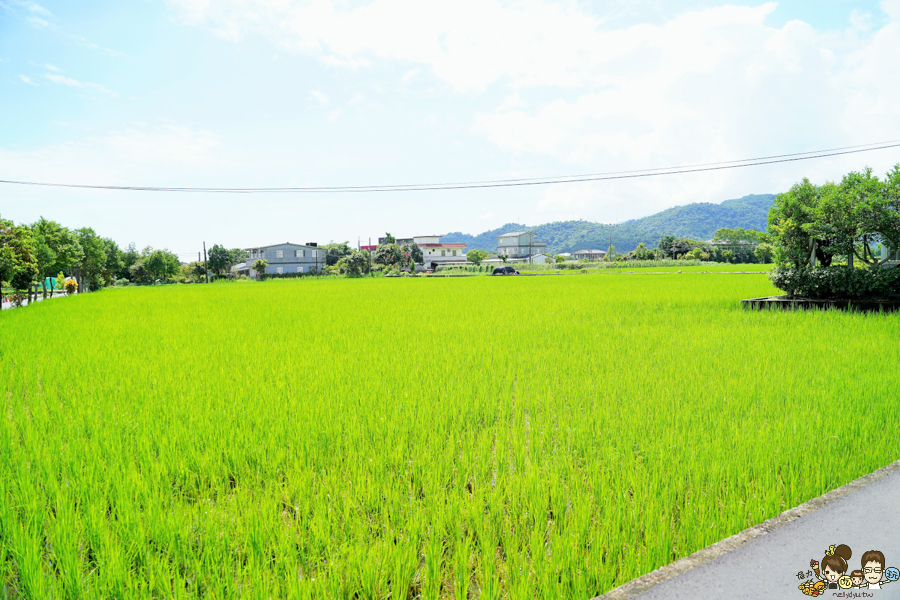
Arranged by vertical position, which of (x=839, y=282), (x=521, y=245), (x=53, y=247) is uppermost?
(x=521, y=245)

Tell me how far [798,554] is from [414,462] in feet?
7.16

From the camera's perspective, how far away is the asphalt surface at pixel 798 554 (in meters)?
2.08

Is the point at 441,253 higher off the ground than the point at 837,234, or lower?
higher

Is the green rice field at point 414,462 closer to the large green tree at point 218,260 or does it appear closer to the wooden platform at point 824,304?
the wooden platform at point 824,304

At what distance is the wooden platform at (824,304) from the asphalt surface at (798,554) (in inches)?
424

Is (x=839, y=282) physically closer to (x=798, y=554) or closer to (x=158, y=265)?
(x=798, y=554)

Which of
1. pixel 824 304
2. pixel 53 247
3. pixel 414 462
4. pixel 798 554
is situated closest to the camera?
pixel 798 554

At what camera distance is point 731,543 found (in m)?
2.40

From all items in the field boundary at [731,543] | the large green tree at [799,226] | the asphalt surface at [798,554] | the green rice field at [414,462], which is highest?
the large green tree at [799,226]

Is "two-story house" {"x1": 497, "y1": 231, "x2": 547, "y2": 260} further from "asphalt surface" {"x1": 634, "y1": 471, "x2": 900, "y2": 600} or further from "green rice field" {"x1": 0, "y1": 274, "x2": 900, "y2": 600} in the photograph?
"asphalt surface" {"x1": 634, "y1": 471, "x2": 900, "y2": 600}

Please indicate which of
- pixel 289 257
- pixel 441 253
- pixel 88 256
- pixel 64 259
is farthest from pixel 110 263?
pixel 441 253

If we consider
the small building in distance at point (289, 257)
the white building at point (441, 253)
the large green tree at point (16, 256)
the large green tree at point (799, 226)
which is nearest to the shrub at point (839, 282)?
the large green tree at point (799, 226)

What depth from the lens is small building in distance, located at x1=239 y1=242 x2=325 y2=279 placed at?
67688 mm

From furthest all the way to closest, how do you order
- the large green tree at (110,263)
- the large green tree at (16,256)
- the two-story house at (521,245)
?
the two-story house at (521,245) → the large green tree at (110,263) → the large green tree at (16,256)
